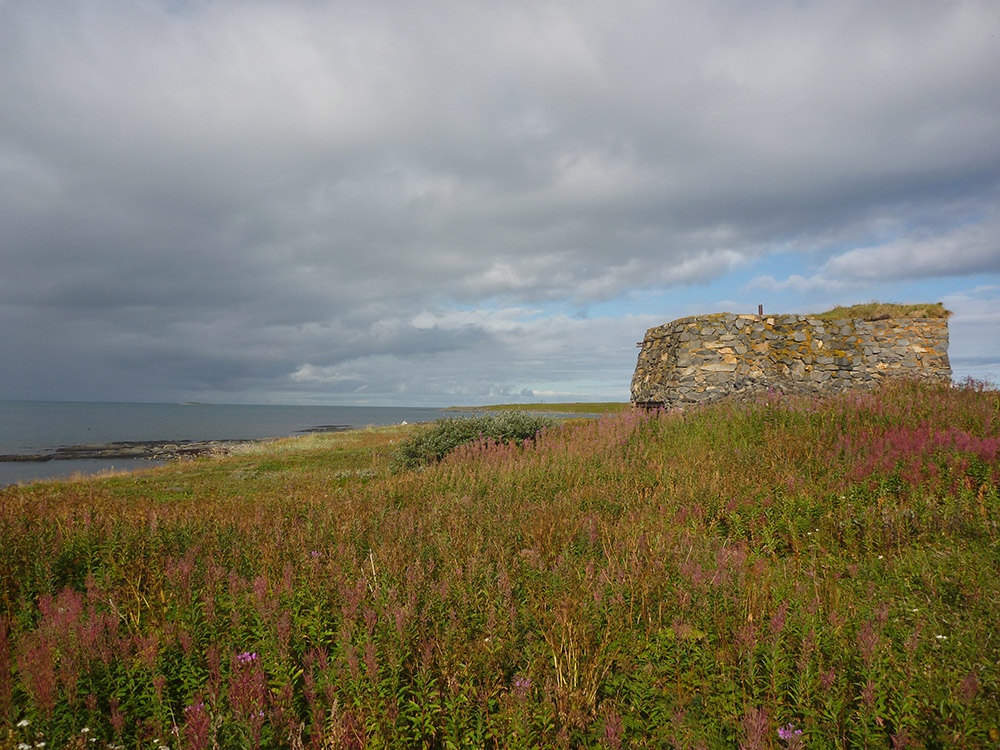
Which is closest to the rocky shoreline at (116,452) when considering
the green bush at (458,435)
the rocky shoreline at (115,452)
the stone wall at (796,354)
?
the rocky shoreline at (115,452)

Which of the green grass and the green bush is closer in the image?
the green bush

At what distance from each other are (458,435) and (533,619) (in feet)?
37.9

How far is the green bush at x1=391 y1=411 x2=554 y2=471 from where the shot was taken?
1448 cm

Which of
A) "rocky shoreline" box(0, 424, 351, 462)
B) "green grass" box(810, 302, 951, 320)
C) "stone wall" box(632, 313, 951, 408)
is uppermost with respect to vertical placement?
"green grass" box(810, 302, 951, 320)

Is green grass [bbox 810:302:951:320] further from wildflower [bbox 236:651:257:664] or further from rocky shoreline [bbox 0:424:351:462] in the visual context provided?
rocky shoreline [bbox 0:424:351:462]

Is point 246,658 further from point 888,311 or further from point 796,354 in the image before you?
point 888,311

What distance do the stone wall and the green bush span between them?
515cm

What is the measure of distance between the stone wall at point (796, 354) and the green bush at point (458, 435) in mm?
5148

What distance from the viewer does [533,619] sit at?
3537 mm

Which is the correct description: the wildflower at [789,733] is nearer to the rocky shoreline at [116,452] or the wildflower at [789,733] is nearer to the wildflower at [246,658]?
the wildflower at [246,658]

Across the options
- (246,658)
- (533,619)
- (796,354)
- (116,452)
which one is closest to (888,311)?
(796,354)

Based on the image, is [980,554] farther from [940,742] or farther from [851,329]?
[851,329]

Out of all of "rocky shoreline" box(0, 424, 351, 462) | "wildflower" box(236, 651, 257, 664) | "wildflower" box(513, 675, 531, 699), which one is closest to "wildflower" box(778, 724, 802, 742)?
"wildflower" box(513, 675, 531, 699)

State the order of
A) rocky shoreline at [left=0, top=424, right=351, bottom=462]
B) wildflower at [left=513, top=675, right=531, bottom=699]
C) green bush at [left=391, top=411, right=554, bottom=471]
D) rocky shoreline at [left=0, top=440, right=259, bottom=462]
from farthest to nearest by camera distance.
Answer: rocky shoreline at [left=0, top=440, right=259, bottom=462]
rocky shoreline at [left=0, top=424, right=351, bottom=462]
green bush at [left=391, top=411, right=554, bottom=471]
wildflower at [left=513, top=675, right=531, bottom=699]
